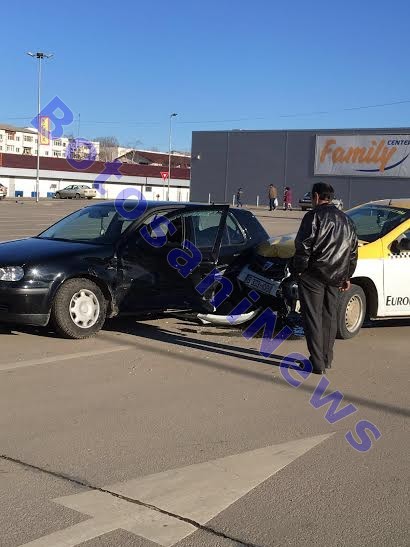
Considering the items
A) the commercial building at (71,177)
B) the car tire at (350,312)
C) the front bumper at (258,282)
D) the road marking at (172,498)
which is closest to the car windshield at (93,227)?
the front bumper at (258,282)

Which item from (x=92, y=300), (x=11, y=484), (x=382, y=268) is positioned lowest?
(x=11, y=484)

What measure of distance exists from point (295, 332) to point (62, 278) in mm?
2812

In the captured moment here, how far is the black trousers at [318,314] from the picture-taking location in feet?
19.9

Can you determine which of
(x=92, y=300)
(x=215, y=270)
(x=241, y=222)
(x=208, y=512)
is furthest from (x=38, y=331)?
(x=208, y=512)

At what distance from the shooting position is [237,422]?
→ 4824 millimetres

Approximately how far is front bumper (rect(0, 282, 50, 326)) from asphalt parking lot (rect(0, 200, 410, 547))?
1.04 feet

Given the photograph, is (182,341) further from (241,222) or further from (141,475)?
(141,475)

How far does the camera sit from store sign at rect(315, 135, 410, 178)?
48.6 meters

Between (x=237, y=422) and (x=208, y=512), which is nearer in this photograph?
(x=208, y=512)

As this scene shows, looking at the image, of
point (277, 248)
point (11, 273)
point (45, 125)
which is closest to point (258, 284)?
point (277, 248)

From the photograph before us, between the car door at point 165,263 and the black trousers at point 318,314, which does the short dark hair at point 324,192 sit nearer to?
the black trousers at point 318,314

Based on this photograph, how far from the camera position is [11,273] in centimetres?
684

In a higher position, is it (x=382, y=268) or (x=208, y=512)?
(x=382, y=268)

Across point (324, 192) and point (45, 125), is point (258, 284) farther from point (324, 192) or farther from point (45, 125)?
point (45, 125)
